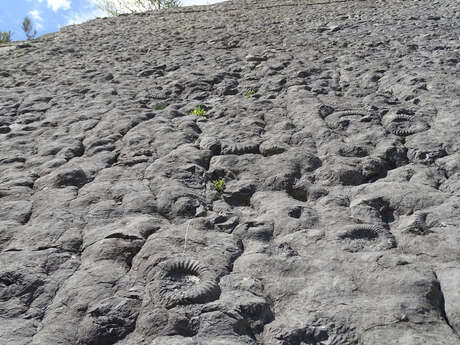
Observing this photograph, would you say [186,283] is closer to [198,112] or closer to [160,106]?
[198,112]

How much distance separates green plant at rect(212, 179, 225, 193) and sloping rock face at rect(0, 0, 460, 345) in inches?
0.8

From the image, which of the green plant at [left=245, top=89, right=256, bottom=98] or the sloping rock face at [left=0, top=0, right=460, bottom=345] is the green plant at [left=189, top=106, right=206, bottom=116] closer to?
the sloping rock face at [left=0, top=0, right=460, bottom=345]

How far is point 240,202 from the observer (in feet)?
8.32

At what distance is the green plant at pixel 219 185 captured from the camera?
2.67 m

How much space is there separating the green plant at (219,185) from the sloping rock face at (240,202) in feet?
0.07

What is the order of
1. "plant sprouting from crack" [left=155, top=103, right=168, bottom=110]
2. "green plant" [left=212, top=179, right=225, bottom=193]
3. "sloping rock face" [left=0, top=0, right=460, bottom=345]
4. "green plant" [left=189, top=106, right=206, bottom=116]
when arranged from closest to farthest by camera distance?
"sloping rock face" [left=0, top=0, right=460, bottom=345]
"green plant" [left=212, top=179, right=225, bottom=193]
"green plant" [left=189, top=106, right=206, bottom=116]
"plant sprouting from crack" [left=155, top=103, right=168, bottom=110]

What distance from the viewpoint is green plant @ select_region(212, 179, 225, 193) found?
267 cm

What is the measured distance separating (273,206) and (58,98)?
3023 millimetres

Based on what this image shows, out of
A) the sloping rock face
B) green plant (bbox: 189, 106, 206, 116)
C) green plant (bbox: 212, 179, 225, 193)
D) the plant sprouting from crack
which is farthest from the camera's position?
the plant sprouting from crack

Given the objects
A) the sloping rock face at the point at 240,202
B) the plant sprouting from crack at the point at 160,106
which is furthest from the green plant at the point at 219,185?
the plant sprouting from crack at the point at 160,106

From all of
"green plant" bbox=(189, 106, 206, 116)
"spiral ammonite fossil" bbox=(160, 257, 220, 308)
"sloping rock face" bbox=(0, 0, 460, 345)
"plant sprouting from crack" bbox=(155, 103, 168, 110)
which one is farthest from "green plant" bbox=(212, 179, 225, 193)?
"plant sprouting from crack" bbox=(155, 103, 168, 110)

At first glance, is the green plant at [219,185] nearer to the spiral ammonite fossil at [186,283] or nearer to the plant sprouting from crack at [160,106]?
the spiral ammonite fossil at [186,283]

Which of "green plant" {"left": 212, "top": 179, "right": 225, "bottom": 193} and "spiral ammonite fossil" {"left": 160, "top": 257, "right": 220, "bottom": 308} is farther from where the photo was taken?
"green plant" {"left": 212, "top": 179, "right": 225, "bottom": 193}

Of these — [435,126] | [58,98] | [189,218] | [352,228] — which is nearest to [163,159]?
[189,218]
